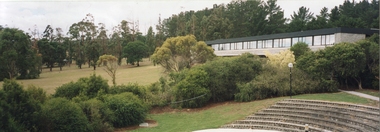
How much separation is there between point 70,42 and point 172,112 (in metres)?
28.8

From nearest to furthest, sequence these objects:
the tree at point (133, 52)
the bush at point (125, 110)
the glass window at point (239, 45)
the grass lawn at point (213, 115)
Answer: the grass lawn at point (213, 115)
the bush at point (125, 110)
the glass window at point (239, 45)
the tree at point (133, 52)

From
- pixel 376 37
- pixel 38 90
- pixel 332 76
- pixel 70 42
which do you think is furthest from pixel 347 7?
pixel 38 90

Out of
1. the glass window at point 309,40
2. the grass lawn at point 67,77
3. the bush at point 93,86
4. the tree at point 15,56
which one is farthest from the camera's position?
the glass window at point 309,40

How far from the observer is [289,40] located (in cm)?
2947

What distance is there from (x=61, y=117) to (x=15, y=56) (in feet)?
35.7

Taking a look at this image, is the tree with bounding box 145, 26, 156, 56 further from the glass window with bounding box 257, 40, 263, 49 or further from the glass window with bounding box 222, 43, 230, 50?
the glass window with bounding box 257, 40, 263, 49

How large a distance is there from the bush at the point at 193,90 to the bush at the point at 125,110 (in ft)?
13.2

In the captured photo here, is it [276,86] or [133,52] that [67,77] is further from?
[133,52]

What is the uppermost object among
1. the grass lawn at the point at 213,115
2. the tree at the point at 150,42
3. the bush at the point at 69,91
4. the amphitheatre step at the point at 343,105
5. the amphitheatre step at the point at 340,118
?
the tree at the point at 150,42

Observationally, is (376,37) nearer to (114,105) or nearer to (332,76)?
(332,76)

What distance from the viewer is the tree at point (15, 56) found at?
67.9ft

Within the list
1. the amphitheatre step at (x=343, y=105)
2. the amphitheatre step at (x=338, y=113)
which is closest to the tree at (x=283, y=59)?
the amphitheatre step at (x=343, y=105)

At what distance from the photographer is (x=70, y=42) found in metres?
43.3

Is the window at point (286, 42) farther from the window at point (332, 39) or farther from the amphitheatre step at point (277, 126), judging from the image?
the amphitheatre step at point (277, 126)
